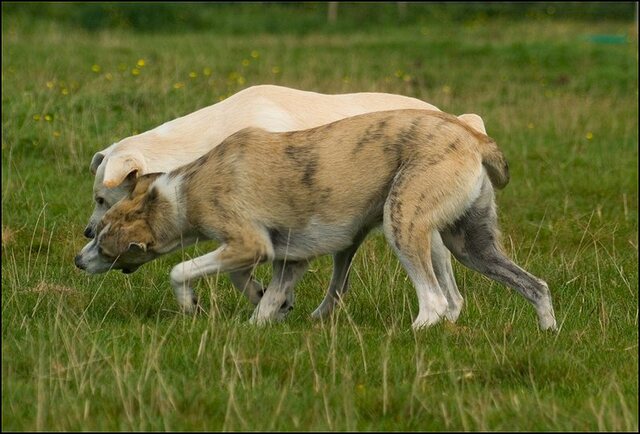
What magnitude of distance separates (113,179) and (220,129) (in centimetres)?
101

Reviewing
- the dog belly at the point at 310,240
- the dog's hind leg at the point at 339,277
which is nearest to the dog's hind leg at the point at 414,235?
the dog belly at the point at 310,240

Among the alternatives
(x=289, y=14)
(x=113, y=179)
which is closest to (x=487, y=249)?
(x=113, y=179)

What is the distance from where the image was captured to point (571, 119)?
1623 cm

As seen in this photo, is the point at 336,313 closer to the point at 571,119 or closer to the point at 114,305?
the point at 114,305

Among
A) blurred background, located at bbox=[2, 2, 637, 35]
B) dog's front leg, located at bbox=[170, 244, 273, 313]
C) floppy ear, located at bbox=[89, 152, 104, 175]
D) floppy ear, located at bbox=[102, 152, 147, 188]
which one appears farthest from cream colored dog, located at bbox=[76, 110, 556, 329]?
blurred background, located at bbox=[2, 2, 637, 35]

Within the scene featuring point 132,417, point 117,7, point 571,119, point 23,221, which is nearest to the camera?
point 132,417

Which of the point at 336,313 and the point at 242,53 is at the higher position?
the point at 336,313

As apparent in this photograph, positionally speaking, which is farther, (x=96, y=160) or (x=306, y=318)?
(x=96, y=160)

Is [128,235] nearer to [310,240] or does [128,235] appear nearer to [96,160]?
[310,240]

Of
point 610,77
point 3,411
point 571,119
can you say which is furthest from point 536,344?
point 610,77

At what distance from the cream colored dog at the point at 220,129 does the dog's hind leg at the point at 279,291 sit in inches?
39.3

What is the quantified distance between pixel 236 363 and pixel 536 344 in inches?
61.2

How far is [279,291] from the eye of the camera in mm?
6910

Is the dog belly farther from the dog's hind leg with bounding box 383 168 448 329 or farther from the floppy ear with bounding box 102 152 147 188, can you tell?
the floppy ear with bounding box 102 152 147 188
